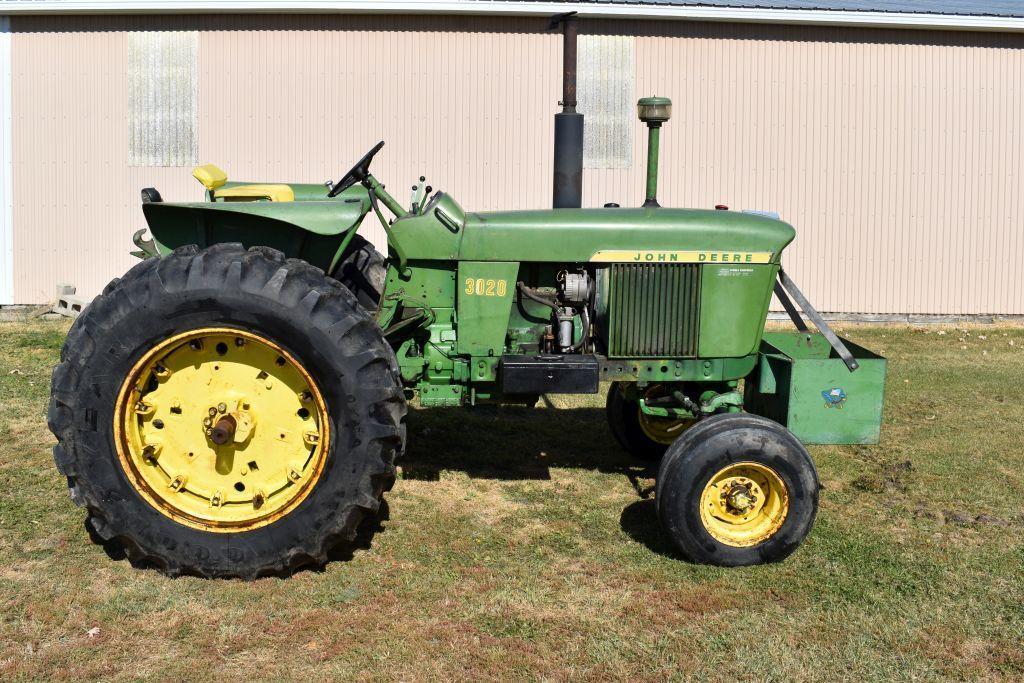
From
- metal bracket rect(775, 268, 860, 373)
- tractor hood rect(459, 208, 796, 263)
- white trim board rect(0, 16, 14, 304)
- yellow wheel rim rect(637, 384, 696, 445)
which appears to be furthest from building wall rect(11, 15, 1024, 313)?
tractor hood rect(459, 208, 796, 263)

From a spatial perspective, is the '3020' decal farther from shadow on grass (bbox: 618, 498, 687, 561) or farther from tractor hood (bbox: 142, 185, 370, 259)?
shadow on grass (bbox: 618, 498, 687, 561)

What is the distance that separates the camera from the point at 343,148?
38.0 ft

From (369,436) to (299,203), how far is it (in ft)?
4.03

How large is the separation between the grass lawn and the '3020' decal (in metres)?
1.15

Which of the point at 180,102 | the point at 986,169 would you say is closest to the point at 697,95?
the point at 986,169

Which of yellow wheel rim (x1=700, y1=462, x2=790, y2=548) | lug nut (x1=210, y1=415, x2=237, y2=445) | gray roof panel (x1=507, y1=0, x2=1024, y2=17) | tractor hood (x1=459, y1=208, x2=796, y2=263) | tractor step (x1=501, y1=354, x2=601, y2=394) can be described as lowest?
yellow wheel rim (x1=700, y1=462, x2=790, y2=548)

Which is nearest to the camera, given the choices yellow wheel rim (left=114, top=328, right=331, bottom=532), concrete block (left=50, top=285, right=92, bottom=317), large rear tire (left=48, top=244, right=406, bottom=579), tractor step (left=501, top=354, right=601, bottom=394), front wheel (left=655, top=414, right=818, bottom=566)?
large rear tire (left=48, top=244, right=406, bottom=579)

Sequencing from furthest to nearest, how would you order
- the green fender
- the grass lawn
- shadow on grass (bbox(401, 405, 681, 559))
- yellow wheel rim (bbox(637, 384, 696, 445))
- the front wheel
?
yellow wheel rim (bbox(637, 384, 696, 445)) < shadow on grass (bbox(401, 405, 681, 559)) < the green fender < the front wheel < the grass lawn

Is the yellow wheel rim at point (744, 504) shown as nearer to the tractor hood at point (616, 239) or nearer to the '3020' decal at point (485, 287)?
the tractor hood at point (616, 239)

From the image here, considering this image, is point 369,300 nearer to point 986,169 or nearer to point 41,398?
point 41,398

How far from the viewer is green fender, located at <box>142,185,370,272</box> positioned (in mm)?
4398

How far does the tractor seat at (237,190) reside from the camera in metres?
5.15

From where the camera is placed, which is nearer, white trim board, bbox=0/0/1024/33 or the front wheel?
the front wheel

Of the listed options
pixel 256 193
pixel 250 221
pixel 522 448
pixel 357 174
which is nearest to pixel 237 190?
pixel 256 193
